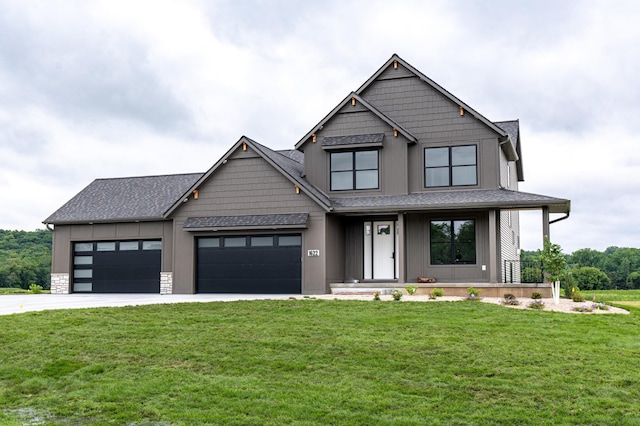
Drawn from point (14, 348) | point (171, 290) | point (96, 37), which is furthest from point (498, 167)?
point (14, 348)

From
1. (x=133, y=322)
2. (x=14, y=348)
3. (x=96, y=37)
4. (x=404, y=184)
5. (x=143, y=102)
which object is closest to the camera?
(x=14, y=348)

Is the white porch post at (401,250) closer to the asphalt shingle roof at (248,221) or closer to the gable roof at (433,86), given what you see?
A: the asphalt shingle roof at (248,221)

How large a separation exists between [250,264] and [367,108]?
22.9 ft

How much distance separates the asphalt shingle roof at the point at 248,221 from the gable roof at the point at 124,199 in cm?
181

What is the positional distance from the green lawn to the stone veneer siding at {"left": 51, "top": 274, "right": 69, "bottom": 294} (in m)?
12.1

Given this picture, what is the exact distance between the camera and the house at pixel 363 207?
2050cm

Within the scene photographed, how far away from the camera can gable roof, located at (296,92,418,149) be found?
2127 cm

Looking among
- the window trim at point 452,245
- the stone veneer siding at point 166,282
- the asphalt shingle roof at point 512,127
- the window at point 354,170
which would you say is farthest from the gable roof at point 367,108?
the stone veneer siding at point 166,282

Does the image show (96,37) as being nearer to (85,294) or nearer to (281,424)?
(85,294)

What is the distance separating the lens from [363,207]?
20.3 m

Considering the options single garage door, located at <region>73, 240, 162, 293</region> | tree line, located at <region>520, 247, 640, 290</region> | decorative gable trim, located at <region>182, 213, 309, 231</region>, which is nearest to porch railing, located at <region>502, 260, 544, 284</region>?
decorative gable trim, located at <region>182, 213, 309, 231</region>

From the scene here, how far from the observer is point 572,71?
20859 millimetres

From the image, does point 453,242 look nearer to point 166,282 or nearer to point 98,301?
point 166,282

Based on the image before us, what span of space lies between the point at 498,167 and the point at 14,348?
51.9ft
